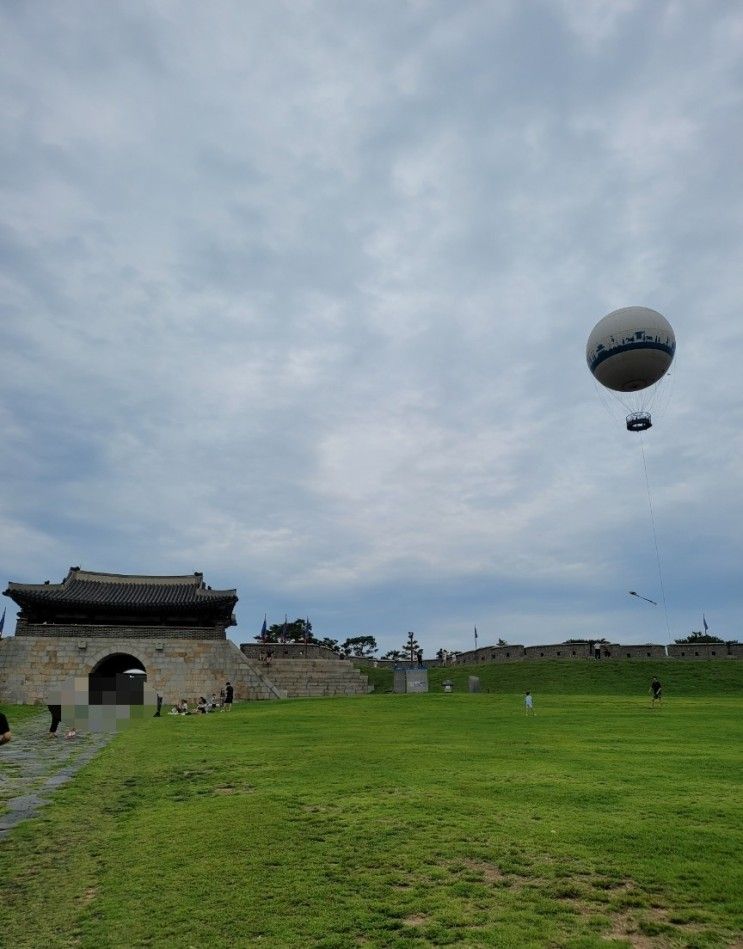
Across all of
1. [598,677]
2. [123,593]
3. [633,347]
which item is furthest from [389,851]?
[123,593]

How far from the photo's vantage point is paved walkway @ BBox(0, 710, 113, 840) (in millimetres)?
10867

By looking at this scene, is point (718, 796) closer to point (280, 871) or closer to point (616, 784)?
point (616, 784)

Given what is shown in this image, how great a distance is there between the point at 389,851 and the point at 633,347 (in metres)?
32.5

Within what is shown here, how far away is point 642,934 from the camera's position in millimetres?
5617

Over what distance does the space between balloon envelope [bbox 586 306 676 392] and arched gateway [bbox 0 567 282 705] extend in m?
31.6

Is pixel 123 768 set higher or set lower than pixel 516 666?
lower

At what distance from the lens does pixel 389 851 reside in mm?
7871

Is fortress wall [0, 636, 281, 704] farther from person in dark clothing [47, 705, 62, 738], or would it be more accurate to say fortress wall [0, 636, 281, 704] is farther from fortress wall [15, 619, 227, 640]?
person in dark clothing [47, 705, 62, 738]

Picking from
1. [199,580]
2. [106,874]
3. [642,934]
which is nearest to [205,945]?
[106,874]

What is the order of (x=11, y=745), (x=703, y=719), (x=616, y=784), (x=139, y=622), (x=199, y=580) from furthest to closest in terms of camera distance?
(x=199, y=580) < (x=139, y=622) < (x=703, y=719) < (x=11, y=745) < (x=616, y=784)

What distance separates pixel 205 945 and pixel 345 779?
23.2ft

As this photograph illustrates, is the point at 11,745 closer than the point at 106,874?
No

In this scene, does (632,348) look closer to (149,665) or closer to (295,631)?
(149,665)

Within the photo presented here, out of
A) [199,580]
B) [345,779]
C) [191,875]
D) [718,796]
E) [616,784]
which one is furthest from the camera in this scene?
[199,580]
